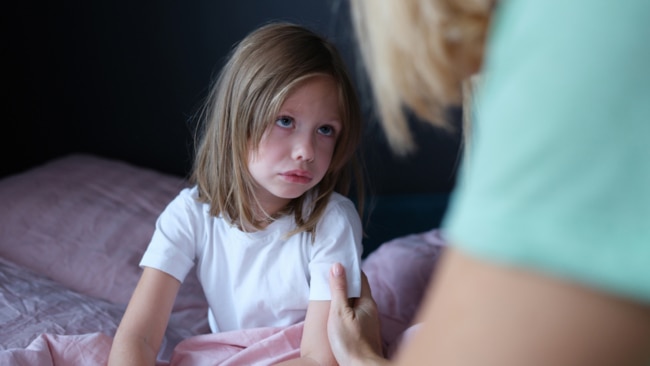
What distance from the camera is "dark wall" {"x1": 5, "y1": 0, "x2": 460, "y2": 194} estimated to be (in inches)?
91.2

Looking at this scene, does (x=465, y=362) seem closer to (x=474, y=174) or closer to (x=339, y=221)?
(x=474, y=174)

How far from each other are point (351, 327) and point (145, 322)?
32 centimetres

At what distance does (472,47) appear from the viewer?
47cm

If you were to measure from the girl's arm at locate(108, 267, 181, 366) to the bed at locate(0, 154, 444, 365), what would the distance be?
0.19 ft

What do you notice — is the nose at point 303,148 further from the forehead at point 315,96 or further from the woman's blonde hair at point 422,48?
the woman's blonde hair at point 422,48

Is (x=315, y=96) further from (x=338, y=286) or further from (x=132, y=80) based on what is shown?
(x=132, y=80)

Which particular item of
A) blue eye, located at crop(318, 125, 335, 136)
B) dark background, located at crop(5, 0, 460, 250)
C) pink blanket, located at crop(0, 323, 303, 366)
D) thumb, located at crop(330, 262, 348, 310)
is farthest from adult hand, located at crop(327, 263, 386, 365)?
dark background, located at crop(5, 0, 460, 250)

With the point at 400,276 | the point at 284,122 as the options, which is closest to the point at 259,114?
the point at 284,122

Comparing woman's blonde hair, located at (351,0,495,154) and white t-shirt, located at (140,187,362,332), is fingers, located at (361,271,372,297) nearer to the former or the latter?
white t-shirt, located at (140,187,362,332)

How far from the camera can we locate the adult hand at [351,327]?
1.05 meters

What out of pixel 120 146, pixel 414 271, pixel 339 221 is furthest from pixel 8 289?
pixel 120 146

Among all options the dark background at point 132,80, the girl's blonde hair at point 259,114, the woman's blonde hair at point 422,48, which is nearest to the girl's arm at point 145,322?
the girl's blonde hair at point 259,114

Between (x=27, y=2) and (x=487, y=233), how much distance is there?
225 cm

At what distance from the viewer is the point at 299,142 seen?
1.15 metres
